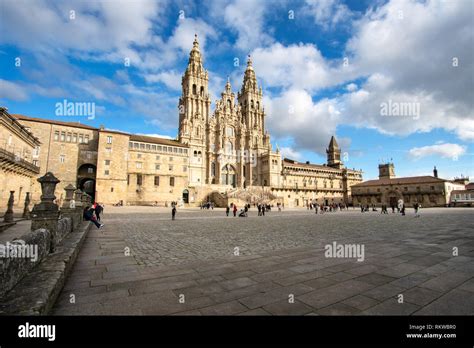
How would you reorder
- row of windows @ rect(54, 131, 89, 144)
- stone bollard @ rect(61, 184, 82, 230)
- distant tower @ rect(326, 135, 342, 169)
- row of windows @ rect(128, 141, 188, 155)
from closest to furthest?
stone bollard @ rect(61, 184, 82, 230) → row of windows @ rect(54, 131, 89, 144) → row of windows @ rect(128, 141, 188, 155) → distant tower @ rect(326, 135, 342, 169)

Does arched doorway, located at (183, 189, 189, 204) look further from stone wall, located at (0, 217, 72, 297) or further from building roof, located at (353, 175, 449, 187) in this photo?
building roof, located at (353, 175, 449, 187)

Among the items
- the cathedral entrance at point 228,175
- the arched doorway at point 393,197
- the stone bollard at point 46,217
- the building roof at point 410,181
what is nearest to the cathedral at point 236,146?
the cathedral entrance at point 228,175

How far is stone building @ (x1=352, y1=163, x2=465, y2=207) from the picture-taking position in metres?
57.8

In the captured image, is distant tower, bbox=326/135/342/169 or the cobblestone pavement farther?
distant tower, bbox=326/135/342/169

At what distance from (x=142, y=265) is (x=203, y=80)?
65.6 metres

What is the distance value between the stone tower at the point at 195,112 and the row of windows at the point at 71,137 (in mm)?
19420

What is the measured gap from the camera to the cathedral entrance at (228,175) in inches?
2494

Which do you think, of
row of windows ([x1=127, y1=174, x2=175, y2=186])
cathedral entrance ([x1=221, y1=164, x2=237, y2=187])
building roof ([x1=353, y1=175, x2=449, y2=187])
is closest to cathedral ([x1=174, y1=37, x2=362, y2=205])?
cathedral entrance ([x1=221, y1=164, x2=237, y2=187])

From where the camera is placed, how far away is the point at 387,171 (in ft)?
297

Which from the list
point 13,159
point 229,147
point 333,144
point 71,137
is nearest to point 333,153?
point 333,144

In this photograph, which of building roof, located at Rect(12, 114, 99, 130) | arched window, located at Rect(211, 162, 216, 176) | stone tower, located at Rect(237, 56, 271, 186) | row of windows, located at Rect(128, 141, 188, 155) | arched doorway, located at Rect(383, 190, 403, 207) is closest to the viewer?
building roof, located at Rect(12, 114, 99, 130)

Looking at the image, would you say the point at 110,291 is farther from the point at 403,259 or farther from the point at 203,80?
the point at 203,80

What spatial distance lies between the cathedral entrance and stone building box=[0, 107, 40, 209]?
132ft
